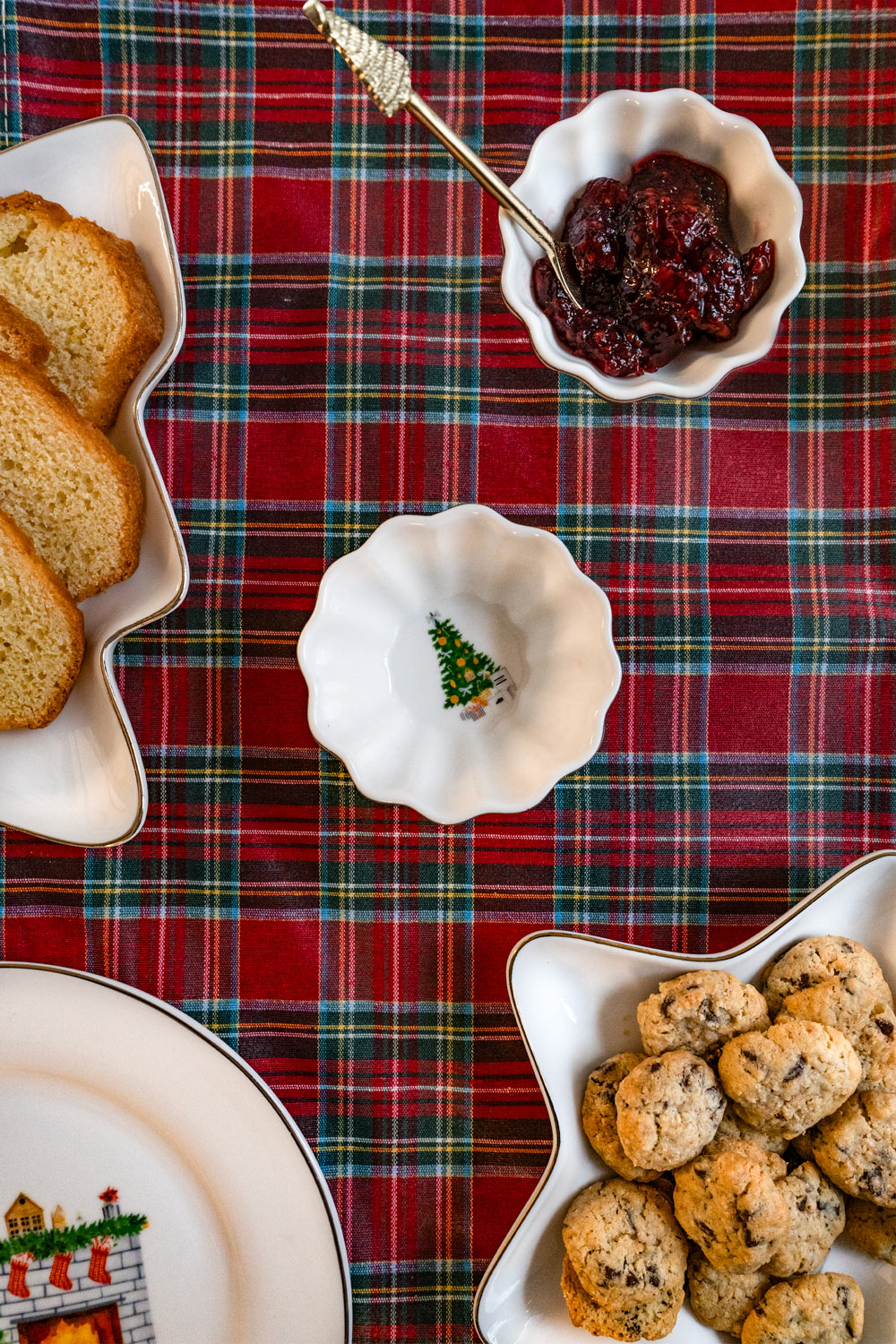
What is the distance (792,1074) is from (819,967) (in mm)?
200

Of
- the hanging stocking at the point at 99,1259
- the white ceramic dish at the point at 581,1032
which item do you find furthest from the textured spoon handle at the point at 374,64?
→ the hanging stocking at the point at 99,1259

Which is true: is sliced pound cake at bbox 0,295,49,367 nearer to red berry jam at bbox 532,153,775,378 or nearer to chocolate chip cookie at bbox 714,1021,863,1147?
red berry jam at bbox 532,153,775,378

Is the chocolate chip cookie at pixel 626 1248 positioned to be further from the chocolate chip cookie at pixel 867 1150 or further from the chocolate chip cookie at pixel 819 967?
the chocolate chip cookie at pixel 819 967

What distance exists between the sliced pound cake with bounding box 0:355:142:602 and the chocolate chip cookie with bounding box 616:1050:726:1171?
117 centimetres

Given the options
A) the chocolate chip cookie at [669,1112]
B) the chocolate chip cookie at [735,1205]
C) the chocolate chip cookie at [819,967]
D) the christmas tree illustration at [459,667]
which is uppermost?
the christmas tree illustration at [459,667]

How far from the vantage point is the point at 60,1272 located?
176 centimetres

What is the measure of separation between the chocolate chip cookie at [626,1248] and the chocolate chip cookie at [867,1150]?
27 centimetres

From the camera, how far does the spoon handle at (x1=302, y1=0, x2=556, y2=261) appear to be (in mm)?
1354

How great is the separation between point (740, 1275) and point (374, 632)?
1180 millimetres

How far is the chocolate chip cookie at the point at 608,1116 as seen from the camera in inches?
62.8

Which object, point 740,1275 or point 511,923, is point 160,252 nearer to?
point 511,923

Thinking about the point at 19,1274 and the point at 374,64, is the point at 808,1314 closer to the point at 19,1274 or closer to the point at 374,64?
the point at 19,1274

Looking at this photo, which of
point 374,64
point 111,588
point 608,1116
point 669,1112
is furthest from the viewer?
point 111,588

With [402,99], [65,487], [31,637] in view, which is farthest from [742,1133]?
[402,99]
